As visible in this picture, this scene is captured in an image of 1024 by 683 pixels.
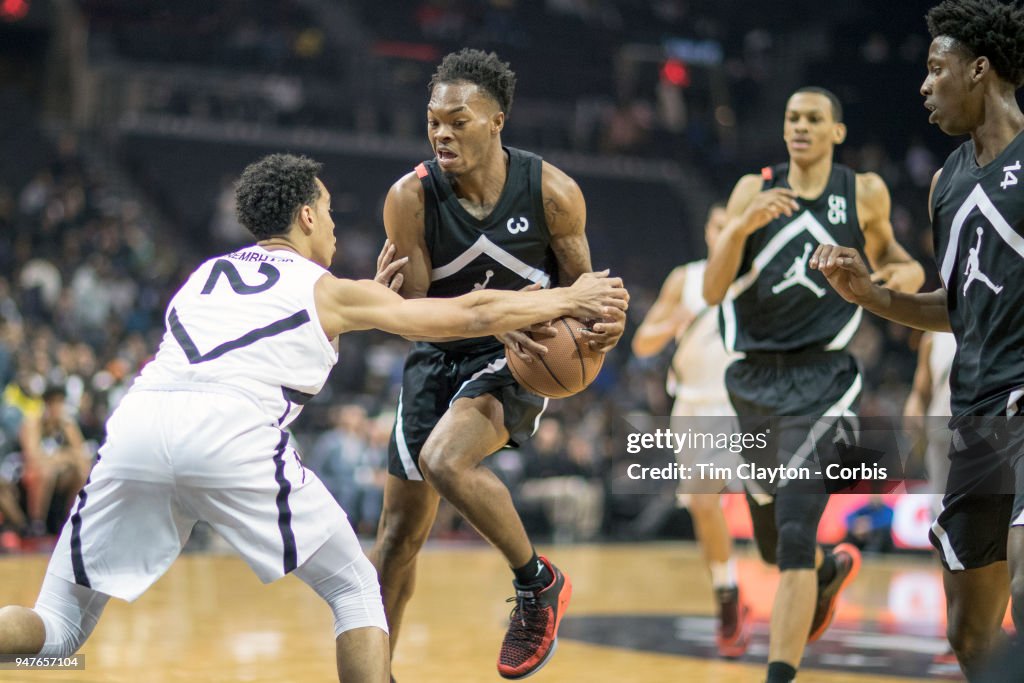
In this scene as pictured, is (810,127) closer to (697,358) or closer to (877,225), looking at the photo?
(877,225)

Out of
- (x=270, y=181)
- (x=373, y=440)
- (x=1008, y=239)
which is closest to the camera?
(x=1008, y=239)

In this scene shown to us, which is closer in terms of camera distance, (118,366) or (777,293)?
(777,293)

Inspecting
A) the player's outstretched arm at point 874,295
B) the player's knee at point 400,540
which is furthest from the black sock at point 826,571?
the player's knee at point 400,540

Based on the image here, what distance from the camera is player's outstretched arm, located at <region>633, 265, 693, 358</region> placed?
25.4 ft

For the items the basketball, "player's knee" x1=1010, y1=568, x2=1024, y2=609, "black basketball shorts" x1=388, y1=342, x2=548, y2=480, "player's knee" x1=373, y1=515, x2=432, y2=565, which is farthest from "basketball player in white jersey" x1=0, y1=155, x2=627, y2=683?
"player's knee" x1=1010, y1=568, x2=1024, y2=609

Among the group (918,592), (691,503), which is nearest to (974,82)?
(691,503)

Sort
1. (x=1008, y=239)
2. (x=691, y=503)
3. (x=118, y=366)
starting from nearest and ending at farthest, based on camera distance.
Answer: (x=1008, y=239)
(x=691, y=503)
(x=118, y=366)

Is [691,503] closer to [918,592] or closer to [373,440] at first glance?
[918,592]

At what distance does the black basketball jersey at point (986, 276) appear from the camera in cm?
360

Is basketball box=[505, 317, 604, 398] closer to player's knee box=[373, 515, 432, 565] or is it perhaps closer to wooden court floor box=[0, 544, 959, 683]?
player's knee box=[373, 515, 432, 565]

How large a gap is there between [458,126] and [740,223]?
1474mm

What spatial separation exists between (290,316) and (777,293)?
8.52ft

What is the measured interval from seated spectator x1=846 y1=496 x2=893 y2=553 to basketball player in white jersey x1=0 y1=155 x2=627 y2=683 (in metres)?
9.75

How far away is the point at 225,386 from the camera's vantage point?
370 centimetres
